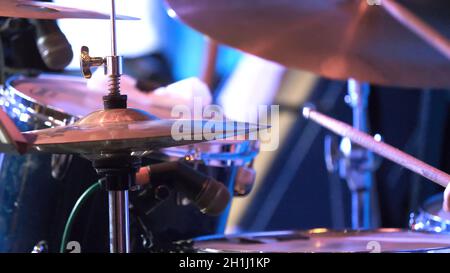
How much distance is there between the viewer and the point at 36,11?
1.10 m

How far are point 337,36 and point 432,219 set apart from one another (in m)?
0.53

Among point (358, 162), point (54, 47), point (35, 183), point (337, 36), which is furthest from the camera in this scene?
point (358, 162)

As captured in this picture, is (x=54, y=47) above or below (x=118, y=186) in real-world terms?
above

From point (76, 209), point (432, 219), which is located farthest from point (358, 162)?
point (76, 209)

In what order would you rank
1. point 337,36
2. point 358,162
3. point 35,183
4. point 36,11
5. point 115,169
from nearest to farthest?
point 115,169 < point 36,11 < point 35,183 < point 337,36 < point 358,162

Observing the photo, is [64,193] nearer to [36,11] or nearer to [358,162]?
[36,11]

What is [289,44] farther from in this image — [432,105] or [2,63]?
[432,105]

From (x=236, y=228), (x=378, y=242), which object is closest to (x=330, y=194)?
(x=236, y=228)

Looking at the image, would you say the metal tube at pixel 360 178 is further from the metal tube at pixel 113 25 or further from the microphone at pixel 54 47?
the metal tube at pixel 113 25

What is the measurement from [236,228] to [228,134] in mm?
1898

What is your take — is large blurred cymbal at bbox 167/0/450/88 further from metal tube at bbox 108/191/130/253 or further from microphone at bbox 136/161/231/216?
metal tube at bbox 108/191/130/253

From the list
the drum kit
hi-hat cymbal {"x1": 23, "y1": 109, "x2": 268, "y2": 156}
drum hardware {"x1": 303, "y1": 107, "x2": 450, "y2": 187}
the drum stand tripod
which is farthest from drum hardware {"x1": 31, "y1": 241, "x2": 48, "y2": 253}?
the drum stand tripod

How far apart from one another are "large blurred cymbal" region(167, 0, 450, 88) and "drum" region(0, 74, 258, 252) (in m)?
0.32

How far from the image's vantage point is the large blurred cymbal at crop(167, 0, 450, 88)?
163 cm
